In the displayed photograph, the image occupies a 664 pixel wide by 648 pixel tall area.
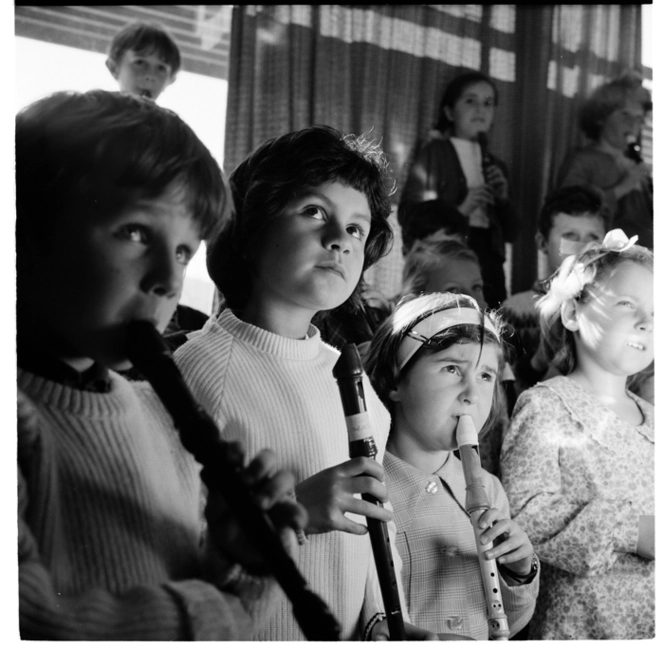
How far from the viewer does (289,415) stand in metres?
1.05

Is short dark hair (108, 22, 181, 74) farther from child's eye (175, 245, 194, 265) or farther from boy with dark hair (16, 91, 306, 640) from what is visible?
child's eye (175, 245, 194, 265)

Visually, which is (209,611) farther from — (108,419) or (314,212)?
(314,212)

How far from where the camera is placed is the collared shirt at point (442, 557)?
1.08 m

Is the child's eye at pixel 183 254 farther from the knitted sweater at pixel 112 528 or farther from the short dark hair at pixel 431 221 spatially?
the short dark hair at pixel 431 221

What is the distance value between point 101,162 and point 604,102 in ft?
2.26

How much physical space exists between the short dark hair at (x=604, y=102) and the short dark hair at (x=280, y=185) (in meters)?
0.31

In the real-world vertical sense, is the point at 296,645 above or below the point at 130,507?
below

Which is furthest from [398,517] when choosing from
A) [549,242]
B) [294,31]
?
[294,31]

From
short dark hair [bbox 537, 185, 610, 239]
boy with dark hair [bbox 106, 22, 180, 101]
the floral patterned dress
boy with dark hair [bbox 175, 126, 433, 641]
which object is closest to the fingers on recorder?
boy with dark hair [bbox 175, 126, 433, 641]

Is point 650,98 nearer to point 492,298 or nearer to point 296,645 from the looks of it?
point 492,298

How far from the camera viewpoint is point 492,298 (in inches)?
45.7

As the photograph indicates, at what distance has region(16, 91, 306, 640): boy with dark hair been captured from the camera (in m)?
1.00

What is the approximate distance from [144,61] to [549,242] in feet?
1.95

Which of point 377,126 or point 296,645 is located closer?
point 296,645
